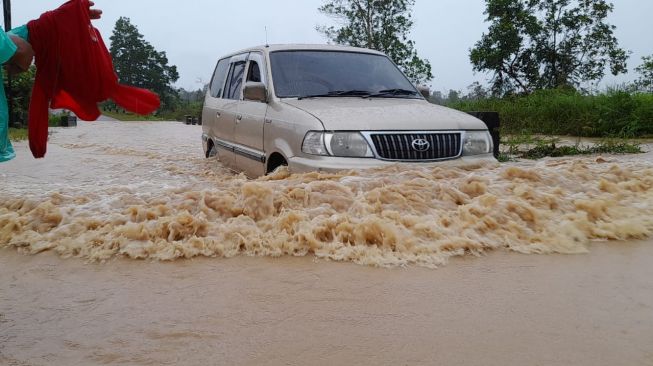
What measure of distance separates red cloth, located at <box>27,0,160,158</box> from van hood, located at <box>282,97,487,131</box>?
1781 millimetres

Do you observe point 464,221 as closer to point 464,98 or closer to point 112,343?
point 112,343

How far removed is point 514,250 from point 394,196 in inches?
36.3

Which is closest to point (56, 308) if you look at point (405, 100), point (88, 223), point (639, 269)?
point (88, 223)

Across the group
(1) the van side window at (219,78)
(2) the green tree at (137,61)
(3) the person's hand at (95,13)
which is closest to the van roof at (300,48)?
(1) the van side window at (219,78)

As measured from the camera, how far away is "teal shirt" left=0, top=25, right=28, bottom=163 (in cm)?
226

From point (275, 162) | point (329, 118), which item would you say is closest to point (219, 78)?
point (275, 162)

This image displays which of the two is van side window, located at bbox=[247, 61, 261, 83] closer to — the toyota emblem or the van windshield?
the van windshield

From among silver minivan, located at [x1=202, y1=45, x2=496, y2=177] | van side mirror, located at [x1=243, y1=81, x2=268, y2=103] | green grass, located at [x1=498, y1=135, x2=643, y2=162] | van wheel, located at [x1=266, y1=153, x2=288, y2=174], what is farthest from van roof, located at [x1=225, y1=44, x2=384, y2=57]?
green grass, located at [x1=498, y1=135, x2=643, y2=162]

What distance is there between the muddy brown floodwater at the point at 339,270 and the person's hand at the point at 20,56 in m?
1.14

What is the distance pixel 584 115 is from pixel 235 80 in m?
8.71

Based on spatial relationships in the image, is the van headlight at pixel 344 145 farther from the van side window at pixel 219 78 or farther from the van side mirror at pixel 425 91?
the van side window at pixel 219 78

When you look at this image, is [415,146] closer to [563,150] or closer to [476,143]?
[476,143]

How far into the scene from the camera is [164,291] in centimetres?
279

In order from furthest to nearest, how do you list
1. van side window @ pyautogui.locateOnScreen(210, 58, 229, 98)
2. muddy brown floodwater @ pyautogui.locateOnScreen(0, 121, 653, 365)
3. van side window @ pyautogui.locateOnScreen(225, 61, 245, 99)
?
van side window @ pyautogui.locateOnScreen(210, 58, 229, 98)
van side window @ pyautogui.locateOnScreen(225, 61, 245, 99)
muddy brown floodwater @ pyautogui.locateOnScreen(0, 121, 653, 365)
